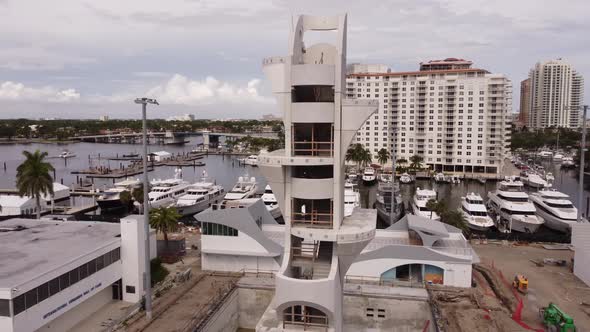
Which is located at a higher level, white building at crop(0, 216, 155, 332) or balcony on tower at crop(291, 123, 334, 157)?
balcony on tower at crop(291, 123, 334, 157)

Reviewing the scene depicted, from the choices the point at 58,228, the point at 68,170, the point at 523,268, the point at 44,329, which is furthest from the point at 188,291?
the point at 68,170

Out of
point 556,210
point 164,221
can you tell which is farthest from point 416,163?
point 164,221

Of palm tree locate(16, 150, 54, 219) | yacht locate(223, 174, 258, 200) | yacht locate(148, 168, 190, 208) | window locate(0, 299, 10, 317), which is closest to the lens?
window locate(0, 299, 10, 317)

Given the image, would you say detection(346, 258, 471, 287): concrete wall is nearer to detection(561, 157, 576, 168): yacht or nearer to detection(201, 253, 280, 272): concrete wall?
detection(201, 253, 280, 272): concrete wall

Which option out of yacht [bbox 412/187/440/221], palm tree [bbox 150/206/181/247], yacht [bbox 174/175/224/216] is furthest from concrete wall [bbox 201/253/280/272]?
yacht [bbox 174/175/224/216]

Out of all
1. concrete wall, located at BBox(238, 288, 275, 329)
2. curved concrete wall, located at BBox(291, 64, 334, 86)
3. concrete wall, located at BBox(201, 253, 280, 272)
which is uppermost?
curved concrete wall, located at BBox(291, 64, 334, 86)

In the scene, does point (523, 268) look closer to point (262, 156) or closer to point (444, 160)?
point (262, 156)
